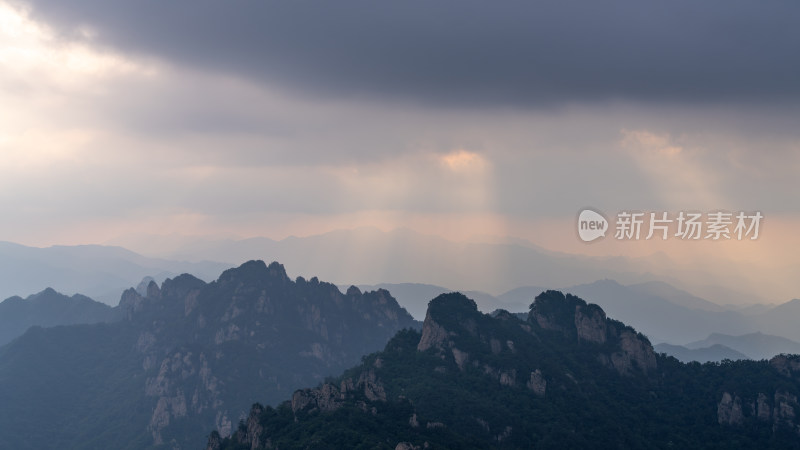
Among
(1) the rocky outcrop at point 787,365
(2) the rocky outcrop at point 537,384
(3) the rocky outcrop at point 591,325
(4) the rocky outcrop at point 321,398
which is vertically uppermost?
(3) the rocky outcrop at point 591,325

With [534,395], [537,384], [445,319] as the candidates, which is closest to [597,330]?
[537,384]

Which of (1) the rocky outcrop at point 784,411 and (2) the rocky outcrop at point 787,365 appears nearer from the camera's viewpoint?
(1) the rocky outcrop at point 784,411

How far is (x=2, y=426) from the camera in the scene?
18388 cm

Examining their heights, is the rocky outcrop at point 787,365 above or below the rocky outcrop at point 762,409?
above

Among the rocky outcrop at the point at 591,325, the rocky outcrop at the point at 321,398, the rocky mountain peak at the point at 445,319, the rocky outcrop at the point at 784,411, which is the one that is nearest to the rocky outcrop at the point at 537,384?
the rocky mountain peak at the point at 445,319

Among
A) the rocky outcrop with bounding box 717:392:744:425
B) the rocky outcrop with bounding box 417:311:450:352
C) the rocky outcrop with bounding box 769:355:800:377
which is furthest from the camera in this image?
the rocky outcrop with bounding box 417:311:450:352

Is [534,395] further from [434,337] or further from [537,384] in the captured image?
[434,337]

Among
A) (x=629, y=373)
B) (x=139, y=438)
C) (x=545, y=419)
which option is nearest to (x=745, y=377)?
(x=629, y=373)

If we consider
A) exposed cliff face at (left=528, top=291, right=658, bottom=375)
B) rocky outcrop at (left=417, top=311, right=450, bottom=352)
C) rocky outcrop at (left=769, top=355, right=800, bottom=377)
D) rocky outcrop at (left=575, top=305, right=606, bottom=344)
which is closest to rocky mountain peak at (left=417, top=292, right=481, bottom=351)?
rocky outcrop at (left=417, top=311, right=450, bottom=352)

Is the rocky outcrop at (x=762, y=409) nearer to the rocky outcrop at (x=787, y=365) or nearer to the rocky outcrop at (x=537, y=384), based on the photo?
the rocky outcrop at (x=787, y=365)

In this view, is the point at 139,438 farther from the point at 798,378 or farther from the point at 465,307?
the point at 798,378

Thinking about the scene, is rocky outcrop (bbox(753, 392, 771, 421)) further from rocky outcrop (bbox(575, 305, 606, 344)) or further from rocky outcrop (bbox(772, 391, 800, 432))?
rocky outcrop (bbox(575, 305, 606, 344))

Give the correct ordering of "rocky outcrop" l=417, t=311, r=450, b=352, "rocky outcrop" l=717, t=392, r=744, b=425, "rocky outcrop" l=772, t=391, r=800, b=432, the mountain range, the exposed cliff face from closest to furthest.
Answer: the mountain range → "rocky outcrop" l=772, t=391, r=800, b=432 → "rocky outcrop" l=717, t=392, r=744, b=425 → "rocky outcrop" l=417, t=311, r=450, b=352 → the exposed cliff face

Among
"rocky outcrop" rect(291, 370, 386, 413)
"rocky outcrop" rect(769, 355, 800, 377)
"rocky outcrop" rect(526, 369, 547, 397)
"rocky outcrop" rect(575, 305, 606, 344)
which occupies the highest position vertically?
"rocky outcrop" rect(575, 305, 606, 344)
